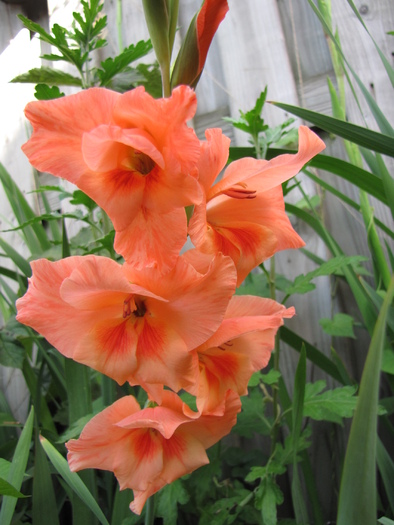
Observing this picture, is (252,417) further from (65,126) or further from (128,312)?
(65,126)

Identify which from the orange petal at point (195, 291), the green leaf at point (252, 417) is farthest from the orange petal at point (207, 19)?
the green leaf at point (252, 417)

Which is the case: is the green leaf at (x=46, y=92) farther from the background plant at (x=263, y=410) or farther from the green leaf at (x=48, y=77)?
the green leaf at (x=48, y=77)

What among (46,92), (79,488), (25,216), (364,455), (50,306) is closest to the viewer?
(364,455)

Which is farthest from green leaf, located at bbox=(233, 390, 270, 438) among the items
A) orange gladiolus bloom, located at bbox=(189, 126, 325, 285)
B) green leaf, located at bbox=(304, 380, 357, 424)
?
orange gladiolus bloom, located at bbox=(189, 126, 325, 285)

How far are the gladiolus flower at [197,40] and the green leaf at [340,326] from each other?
0.74 meters

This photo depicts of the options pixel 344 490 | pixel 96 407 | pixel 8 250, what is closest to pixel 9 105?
pixel 8 250

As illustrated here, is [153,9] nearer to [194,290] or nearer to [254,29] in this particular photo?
[194,290]

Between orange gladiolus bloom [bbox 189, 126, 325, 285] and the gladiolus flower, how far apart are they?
70 millimetres

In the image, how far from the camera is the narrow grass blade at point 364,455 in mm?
391

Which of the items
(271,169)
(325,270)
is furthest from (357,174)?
(271,169)

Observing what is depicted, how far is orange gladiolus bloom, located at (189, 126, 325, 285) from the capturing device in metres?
0.51

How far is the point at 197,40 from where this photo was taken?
0.53 metres

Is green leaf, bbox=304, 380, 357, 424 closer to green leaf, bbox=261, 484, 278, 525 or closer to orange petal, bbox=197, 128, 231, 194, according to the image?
green leaf, bbox=261, 484, 278, 525

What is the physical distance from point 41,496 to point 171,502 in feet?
0.73
